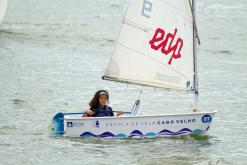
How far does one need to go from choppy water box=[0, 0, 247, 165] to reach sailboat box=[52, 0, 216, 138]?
0.64m

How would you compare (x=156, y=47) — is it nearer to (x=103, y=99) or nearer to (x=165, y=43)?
(x=165, y=43)

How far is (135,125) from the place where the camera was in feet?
69.5

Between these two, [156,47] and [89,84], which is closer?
[156,47]

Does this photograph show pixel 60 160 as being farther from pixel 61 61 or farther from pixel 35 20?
pixel 35 20

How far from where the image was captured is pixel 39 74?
109 ft

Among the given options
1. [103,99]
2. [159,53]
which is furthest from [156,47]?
[103,99]

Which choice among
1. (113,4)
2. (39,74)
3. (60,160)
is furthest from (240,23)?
(60,160)

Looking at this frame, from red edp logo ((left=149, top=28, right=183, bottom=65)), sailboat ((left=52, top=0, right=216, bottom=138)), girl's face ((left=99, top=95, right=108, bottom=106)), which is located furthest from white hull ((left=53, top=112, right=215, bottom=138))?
red edp logo ((left=149, top=28, right=183, bottom=65))

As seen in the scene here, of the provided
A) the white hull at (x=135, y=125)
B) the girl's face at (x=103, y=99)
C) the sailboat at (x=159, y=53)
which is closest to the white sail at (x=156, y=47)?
the sailboat at (x=159, y=53)

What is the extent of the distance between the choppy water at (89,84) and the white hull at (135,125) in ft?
1.02

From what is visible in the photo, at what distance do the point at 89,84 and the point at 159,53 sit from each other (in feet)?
32.2

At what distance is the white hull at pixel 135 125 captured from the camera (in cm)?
2097

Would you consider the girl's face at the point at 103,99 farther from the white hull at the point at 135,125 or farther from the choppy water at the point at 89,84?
the choppy water at the point at 89,84

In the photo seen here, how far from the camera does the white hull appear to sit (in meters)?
21.0
